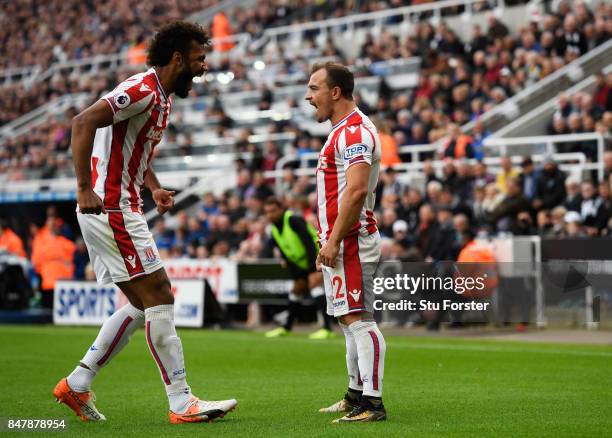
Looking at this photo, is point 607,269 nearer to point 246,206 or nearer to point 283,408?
point 283,408

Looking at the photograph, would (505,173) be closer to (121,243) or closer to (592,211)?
(592,211)

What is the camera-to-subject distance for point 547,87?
73.6 ft

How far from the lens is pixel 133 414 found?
767 cm

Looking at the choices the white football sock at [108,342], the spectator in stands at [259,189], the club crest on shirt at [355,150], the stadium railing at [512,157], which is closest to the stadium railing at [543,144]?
the stadium railing at [512,157]

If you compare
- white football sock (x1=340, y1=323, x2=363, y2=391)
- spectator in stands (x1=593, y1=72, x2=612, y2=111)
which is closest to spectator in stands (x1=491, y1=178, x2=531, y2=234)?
spectator in stands (x1=593, y1=72, x2=612, y2=111)

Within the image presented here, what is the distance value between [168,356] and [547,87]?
16761mm

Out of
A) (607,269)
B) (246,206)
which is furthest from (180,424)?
(246,206)

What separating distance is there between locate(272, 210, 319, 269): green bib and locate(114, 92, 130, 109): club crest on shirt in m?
9.80

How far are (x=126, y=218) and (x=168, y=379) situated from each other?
3.59 feet

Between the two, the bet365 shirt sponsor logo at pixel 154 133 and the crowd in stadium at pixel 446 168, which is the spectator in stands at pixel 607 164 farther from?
the bet365 shirt sponsor logo at pixel 154 133

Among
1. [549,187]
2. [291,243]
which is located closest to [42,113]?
[291,243]

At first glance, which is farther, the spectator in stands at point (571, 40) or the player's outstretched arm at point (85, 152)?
the spectator in stands at point (571, 40)

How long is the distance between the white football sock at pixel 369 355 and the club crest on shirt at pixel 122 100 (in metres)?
2.07

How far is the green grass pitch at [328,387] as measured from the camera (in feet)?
22.4
